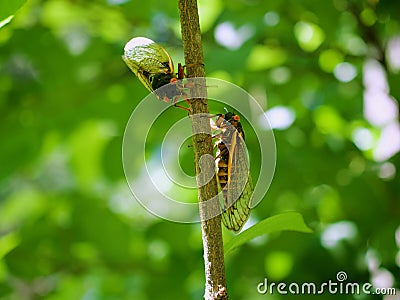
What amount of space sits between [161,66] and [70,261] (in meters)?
0.82

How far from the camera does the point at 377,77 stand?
1305 millimetres

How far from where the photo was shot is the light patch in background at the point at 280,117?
119 cm

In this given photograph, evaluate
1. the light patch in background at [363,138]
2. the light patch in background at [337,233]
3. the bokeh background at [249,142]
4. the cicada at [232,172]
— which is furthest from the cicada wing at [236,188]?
the light patch in background at [363,138]

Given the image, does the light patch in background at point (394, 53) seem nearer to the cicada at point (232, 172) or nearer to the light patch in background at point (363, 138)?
the light patch in background at point (363, 138)

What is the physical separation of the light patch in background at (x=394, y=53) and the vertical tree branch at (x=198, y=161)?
0.87 m

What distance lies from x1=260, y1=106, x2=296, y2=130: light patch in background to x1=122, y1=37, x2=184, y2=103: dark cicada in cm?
61

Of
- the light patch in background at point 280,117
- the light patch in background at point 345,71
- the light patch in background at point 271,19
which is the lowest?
the light patch in background at point 280,117

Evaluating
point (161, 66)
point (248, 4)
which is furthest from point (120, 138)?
point (161, 66)

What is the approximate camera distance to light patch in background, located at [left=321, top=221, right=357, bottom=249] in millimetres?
1207

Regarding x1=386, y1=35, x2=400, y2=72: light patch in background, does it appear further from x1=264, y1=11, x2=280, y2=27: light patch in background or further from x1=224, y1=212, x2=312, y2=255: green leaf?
x1=224, y1=212, x2=312, y2=255: green leaf

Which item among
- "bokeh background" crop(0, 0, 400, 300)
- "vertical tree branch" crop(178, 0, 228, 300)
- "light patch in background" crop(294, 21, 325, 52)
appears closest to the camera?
→ "vertical tree branch" crop(178, 0, 228, 300)

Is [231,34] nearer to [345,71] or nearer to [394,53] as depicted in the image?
[345,71]

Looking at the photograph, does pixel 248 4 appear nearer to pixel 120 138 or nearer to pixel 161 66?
pixel 120 138

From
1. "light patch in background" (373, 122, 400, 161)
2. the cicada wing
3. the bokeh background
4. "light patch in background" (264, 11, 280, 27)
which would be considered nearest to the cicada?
the cicada wing
